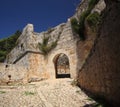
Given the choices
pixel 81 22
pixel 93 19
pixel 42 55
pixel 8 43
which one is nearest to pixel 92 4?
pixel 81 22

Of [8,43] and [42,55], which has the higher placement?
[8,43]

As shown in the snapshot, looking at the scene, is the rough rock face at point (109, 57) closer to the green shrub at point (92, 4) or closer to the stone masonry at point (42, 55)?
the stone masonry at point (42, 55)

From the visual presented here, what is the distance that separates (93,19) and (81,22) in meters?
1.52

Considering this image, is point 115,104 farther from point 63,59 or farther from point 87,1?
point 63,59

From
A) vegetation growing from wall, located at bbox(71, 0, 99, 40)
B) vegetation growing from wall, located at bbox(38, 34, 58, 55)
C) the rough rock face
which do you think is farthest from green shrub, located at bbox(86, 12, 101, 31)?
the rough rock face

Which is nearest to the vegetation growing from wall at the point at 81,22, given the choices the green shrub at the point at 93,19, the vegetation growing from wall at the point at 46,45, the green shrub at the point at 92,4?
the green shrub at the point at 92,4

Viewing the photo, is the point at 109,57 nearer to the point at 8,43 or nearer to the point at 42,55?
the point at 42,55

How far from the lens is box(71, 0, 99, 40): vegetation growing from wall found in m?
12.6

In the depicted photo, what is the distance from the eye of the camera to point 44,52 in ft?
53.0

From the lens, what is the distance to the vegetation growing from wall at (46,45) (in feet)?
51.8

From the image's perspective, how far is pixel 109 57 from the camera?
4984 millimetres

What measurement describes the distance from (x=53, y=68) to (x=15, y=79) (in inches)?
150

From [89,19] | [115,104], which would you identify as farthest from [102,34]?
[89,19]

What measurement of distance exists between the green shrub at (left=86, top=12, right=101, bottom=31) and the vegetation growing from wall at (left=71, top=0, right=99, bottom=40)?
89 centimetres
